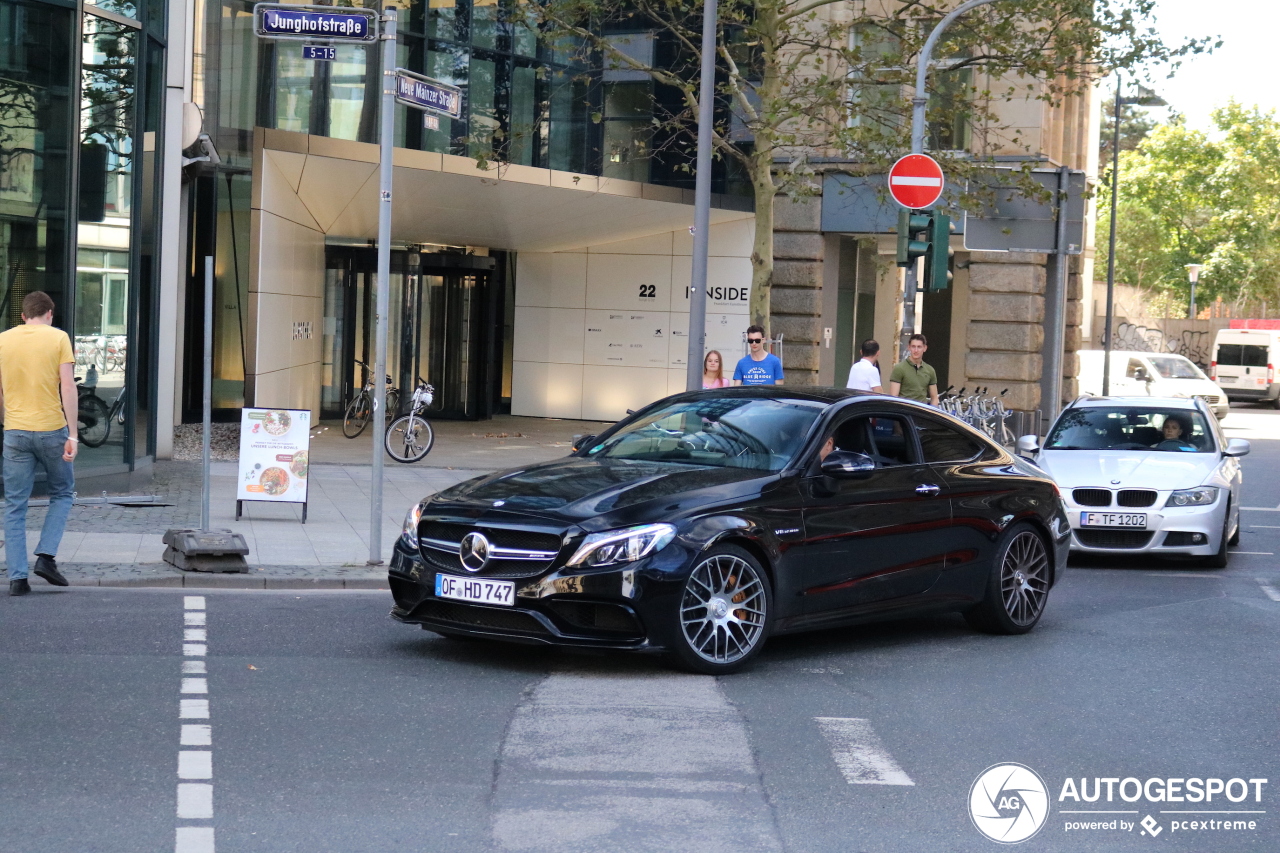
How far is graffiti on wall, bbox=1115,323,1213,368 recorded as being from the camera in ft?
205

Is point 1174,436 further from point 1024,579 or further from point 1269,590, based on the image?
point 1024,579

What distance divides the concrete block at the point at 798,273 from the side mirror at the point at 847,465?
2092cm

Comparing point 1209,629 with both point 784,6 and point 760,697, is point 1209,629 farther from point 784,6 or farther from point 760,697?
point 784,6

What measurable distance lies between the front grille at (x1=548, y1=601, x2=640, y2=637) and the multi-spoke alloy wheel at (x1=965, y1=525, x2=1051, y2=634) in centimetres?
271

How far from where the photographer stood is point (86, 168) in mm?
14766

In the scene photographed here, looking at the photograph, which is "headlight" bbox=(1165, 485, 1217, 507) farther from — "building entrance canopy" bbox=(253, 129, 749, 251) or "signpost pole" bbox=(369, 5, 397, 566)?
"building entrance canopy" bbox=(253, 129, 749, 251)

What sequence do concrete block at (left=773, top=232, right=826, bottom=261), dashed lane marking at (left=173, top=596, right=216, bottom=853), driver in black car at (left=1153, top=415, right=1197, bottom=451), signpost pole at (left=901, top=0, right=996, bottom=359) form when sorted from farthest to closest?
concrete block at (left=773, top=232, right=826, bottom=261), signpost pole at (left=901, top=0, right=996, bottom=359), driver in black car at (left=1153, top=415, right=1197, bottom=451), dashed lane marking at (left=173, top=596, right=216, bottom=853)

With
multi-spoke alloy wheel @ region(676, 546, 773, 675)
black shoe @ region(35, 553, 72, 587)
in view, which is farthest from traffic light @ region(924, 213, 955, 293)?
black shoe @ region(35, 553, 72, 587)

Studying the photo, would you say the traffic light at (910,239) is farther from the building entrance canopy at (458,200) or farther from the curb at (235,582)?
the curb at (235,582)

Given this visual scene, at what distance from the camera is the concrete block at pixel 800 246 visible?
95.5 ft

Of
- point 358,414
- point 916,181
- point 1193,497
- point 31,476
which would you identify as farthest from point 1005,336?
point 31,476

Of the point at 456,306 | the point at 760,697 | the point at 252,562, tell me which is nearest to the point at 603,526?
the point at 760,697
